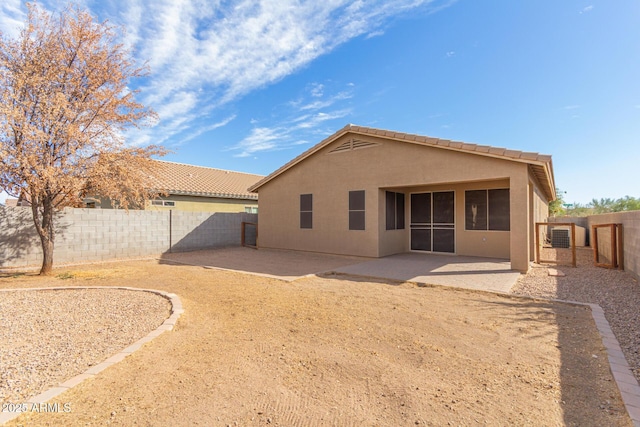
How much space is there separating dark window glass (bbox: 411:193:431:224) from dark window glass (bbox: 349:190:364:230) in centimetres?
241

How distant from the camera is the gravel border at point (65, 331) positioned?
9.23 feet

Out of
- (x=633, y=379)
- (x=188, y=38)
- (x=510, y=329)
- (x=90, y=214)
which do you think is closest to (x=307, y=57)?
(x=188, y=38)

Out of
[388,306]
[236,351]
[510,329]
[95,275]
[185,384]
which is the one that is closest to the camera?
[185,384]

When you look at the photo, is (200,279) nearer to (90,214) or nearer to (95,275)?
(95,275)

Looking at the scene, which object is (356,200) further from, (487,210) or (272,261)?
(487,210)

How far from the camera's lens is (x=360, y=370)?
3.13 meters

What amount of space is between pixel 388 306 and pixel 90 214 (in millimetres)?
10979

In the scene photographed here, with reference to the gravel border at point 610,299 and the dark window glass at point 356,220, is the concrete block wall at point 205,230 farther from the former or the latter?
the gravel border at point 610,299

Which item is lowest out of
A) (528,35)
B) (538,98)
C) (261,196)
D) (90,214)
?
(90,214)

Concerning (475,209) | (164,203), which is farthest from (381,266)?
(164,203)

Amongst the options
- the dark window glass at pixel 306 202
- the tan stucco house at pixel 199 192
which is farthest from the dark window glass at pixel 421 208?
the tan stucco house at pixel 199 192

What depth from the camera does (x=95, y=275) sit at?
8.39 m

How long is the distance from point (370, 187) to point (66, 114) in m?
8.89

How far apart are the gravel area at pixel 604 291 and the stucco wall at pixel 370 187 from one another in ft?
3.66
